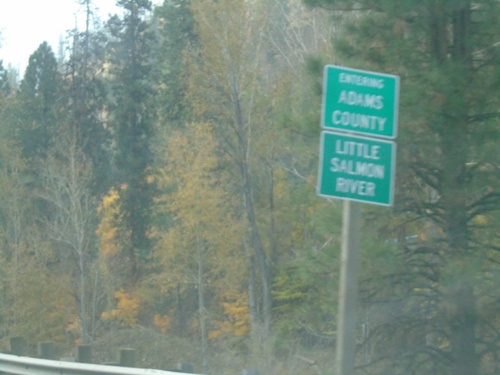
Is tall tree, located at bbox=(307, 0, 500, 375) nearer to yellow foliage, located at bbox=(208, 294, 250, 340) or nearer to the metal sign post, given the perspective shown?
the metal sign post

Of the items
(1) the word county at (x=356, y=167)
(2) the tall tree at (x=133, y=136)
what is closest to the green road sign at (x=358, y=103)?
(1) the word county at (x=356, y=167)

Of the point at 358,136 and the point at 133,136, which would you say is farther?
the point at 133,136

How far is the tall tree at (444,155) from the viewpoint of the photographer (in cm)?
1120

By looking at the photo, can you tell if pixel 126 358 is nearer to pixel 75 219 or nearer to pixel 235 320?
pixel 235 320

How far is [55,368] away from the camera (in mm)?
9625

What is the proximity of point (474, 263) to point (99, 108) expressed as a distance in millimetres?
47261

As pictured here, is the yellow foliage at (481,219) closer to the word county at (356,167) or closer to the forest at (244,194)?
the forest at (244,194)

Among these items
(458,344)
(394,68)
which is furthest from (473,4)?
(458,344)

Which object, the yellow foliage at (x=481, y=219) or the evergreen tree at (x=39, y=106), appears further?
the evergreen tree at (x=39, y=106)

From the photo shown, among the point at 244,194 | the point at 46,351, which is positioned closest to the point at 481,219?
the point at 46,351

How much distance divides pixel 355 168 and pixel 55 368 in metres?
4.94

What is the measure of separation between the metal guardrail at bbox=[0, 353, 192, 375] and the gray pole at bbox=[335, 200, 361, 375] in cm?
211

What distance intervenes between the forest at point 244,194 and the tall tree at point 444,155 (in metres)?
0.03

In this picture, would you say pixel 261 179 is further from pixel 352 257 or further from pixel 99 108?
pixel 352 257
